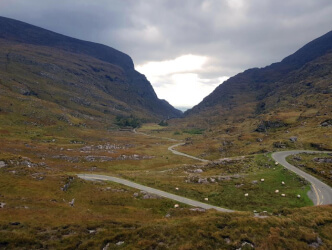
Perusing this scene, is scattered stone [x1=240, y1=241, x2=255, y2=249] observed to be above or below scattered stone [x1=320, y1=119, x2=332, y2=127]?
below

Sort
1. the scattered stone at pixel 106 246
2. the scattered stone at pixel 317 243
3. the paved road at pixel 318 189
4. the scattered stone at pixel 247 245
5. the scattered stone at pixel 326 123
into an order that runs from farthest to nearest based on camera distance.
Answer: the scattered stone at pixel 326 123 < the paved road at pixel 318 189 < the scattered stone at pixel 317 243 < the scattered stone at pixel 106 246 < the scattered stone at pixel 247 245

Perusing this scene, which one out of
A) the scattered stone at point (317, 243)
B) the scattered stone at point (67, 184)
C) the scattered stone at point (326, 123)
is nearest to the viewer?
the scattered stone at point (317, 243)

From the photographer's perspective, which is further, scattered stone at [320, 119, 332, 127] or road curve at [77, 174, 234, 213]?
scattered stone at [320, 119, 332, 127]

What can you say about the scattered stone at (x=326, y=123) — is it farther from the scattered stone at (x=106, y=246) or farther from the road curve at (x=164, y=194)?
the scattered stone at (x=106, y=246)

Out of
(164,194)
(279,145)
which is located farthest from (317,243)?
(279,145)

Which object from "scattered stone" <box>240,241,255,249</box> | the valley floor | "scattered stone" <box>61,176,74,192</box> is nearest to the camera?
"scattered stone" <box>240,241,255,249</box>

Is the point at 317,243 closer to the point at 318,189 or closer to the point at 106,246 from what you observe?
the point at 106,246

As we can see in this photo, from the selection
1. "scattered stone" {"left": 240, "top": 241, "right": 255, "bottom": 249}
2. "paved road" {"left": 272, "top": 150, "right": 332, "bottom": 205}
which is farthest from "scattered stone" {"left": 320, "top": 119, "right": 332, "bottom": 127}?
"scattered stone" {"left": 240, "top": 241, "right": 255, "bottom": 249}

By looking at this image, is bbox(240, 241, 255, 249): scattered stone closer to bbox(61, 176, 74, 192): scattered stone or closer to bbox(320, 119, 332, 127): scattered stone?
bbox(61, 176, 74, 192): scattered stone

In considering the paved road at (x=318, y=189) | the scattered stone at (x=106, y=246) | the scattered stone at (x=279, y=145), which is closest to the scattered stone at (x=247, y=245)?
the scattered stone at (x=106, y=246)

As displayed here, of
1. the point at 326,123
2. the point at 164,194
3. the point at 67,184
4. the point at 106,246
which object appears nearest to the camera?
the point at 106,246

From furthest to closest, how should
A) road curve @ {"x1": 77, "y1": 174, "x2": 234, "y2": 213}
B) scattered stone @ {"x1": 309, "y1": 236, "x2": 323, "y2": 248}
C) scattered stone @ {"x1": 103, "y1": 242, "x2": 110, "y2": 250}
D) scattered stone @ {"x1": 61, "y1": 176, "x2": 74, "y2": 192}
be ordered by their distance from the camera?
scattered stone @ {"x1": 61, "y1": 176, "x2": 74, "y2": 192} < road curve @ {"x1": 77, "y1": 174, "x2": 234, "y2": 213} < scattered stone @ {"x1": 309, "y1": 236, "x2": 323, "y2": 248} < scattered stone @ {"x1": 103, "y1": 242, "x2": 110, "y2": 250}

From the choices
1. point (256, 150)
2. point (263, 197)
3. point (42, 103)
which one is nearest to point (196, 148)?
point (256, 150)
